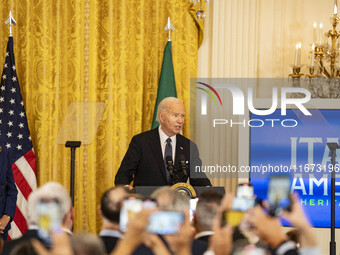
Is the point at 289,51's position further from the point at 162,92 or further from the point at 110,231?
the point at 110,231

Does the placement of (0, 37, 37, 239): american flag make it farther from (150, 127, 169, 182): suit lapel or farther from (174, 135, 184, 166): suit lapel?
(174, 135, 184, 166): suit lapel

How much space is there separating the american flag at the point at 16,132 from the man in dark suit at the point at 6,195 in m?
1.43

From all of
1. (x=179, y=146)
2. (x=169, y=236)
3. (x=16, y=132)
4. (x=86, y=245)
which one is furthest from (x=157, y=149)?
(x=86, y=245)

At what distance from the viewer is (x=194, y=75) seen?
677 cm

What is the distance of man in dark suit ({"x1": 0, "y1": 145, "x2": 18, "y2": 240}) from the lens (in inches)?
195

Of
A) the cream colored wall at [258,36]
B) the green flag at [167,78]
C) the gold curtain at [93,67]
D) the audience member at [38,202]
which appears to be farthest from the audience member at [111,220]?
the cream colored wall at [258,36]

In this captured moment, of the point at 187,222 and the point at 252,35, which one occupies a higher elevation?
the point at 252,35

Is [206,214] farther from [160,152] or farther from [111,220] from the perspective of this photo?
[160,152]

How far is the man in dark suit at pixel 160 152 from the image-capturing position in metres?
5.10

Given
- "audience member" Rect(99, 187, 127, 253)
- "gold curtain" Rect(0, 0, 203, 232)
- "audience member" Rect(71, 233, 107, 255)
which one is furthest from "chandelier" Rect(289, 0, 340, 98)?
"audience member" Rect(71, 233, 107, 255)

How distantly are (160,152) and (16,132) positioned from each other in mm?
2079

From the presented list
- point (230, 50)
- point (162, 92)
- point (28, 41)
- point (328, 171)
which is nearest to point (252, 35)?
point (230, 50)

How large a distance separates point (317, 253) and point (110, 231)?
918 mm

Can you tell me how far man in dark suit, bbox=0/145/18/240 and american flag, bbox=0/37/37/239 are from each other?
4.70 feet
